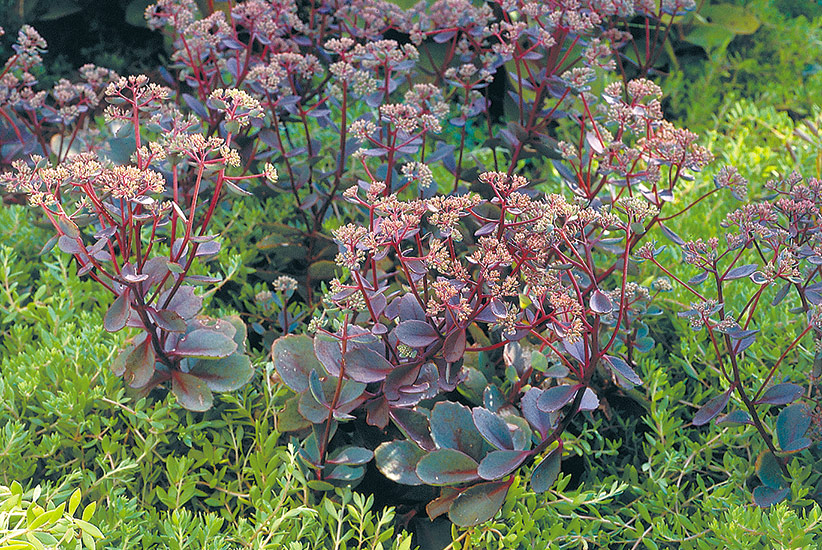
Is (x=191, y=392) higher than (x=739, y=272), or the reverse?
(x=739, y=272)

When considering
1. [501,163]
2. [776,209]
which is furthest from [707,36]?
[776,209]

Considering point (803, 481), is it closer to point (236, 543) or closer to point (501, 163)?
point (236, 543)

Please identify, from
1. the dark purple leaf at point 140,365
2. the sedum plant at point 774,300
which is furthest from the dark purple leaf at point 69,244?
the sedum plant at point 774,300

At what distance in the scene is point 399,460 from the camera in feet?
4.74

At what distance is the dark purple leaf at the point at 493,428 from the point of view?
1389 millimetres

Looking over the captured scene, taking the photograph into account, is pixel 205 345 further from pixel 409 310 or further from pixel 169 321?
pixel 409 310

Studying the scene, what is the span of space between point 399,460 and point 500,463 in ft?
0.69

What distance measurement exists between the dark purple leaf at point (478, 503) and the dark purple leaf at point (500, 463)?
0.21 feet

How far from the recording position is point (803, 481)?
1606mm

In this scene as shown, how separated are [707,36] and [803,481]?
291cm

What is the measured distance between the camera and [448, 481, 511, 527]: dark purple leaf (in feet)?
4.43

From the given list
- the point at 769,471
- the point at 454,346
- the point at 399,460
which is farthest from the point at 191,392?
the point at 769,471

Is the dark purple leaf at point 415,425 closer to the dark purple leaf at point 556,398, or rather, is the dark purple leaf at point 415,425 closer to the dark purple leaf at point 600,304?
the dark purple leaf at point 556,398

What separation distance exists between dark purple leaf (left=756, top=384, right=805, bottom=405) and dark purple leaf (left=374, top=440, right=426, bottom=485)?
74 cm
